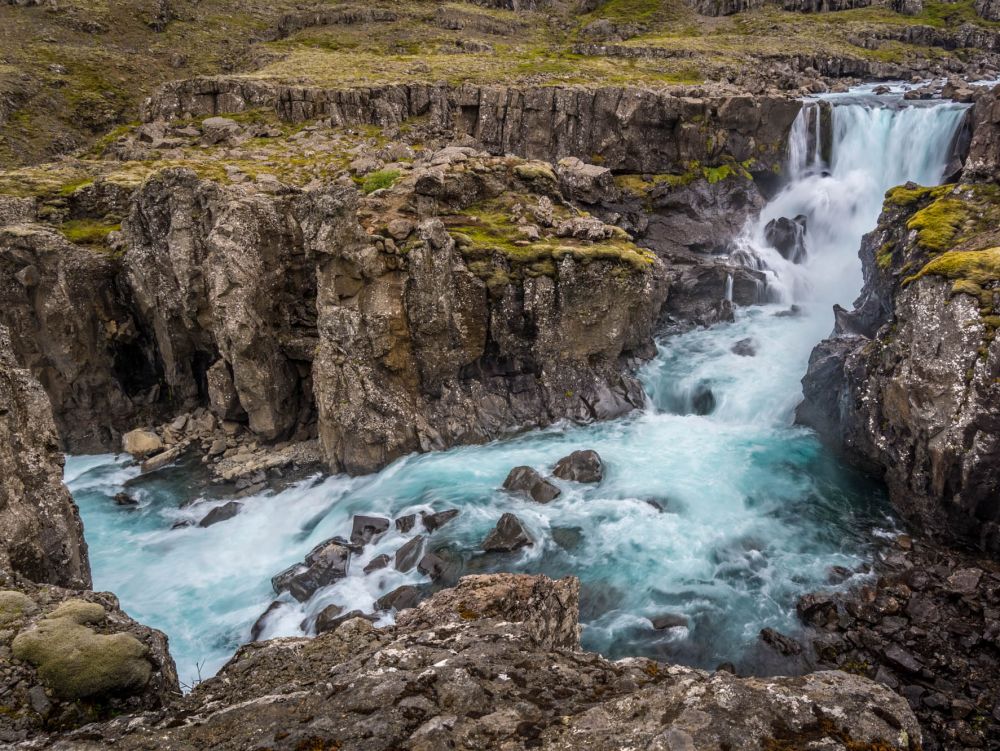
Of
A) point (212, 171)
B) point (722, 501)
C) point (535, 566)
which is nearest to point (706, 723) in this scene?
point (535, 566)

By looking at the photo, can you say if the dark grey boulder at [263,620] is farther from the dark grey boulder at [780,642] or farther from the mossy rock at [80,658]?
the dark grey boulder at [780,642]

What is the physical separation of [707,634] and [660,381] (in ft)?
47.9

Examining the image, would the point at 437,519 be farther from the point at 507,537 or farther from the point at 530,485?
the point at 530,485

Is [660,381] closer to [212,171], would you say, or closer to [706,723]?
[706,723]

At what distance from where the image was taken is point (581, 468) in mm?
21797

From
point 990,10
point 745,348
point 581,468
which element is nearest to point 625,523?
point 581,468

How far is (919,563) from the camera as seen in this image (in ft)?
54.1

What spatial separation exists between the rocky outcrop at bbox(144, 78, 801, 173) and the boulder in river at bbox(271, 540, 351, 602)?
33525mm

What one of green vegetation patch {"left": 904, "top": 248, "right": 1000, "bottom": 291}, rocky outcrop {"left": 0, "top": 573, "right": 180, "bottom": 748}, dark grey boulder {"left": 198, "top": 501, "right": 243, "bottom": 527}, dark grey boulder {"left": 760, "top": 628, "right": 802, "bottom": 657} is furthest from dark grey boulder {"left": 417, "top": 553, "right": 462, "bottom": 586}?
green vegetation patch {"left": 904, "top": 248, "right": 1000, "bottom": 291}

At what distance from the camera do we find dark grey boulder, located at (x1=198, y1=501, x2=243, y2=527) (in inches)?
862

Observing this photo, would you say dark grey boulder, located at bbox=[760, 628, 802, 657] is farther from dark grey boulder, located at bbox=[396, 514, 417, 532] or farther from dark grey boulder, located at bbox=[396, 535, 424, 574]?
dark grey boulder, located at bbox=[396, 514, 417, 532]

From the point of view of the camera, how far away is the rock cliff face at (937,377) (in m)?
16.0

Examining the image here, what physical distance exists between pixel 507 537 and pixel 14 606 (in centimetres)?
1296

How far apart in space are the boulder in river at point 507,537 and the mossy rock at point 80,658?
12159 mm
